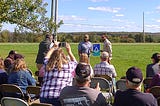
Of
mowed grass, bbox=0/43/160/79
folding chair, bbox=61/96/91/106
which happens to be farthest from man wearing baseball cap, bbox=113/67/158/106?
mowed grass, bbox=0/43/160/79

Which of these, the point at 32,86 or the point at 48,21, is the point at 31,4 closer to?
the point at 48,21

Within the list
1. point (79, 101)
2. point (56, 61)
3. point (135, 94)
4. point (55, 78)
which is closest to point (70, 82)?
point (55, 78)

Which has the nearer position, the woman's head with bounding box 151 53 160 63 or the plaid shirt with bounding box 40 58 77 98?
the plaid shirt with bounding box 40 58 77 98

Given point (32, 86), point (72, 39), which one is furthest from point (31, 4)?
point (72, 39)

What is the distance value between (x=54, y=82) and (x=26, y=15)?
773 centimetres

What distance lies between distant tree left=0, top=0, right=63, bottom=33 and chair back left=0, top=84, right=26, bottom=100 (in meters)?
6.18

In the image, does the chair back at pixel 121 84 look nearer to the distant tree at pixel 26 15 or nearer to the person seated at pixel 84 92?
the person seated at pixel 84 92

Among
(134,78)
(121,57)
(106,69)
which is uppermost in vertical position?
(134,78)

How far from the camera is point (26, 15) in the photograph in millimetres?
14102

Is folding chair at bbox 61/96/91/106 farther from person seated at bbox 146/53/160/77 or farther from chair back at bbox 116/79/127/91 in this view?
person seated at bbox 146/53/160/77

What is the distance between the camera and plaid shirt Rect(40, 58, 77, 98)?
21.9ft

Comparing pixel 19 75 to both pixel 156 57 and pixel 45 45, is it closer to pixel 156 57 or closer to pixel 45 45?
pixel 156 57

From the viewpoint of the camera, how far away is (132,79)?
5301 millimetres

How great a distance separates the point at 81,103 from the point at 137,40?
77995 mm
